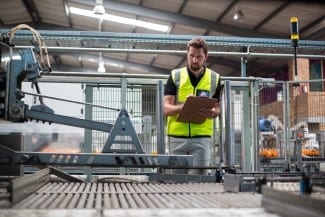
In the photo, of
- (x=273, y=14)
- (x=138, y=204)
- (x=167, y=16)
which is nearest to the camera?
(x=138, y=204)

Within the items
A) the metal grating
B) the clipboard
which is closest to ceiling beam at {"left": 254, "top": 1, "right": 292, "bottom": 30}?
the clipboard

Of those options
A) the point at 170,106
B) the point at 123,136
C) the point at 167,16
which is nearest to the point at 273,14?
the point at 167,16

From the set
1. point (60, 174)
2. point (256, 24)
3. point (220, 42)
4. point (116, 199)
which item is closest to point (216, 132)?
point (220, 42)

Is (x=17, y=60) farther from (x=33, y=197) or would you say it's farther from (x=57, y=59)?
(x=57, y=59)

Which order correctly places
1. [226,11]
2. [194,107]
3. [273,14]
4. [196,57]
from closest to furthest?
[194,107] → [196,57] → [273,14] → [226,11]

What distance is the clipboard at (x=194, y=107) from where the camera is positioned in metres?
2.21

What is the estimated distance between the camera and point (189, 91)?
253cm

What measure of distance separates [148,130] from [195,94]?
1344mm

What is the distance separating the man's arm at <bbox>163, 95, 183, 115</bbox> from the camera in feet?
7.91

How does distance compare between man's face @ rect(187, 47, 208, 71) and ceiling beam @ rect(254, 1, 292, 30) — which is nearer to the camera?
man's face @ rect(187, 47, 208, 71)

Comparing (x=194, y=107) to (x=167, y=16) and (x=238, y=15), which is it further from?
(x=167, y=16)

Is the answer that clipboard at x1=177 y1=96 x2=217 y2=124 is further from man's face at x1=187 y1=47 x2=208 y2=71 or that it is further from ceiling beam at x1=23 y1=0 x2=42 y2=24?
ceiling beam at x1=23 y1=0 x2=42 y2=24

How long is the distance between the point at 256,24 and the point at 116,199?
30.2ft

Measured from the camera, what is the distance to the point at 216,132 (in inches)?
156
